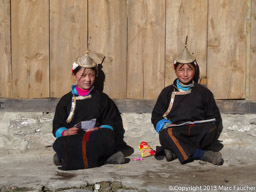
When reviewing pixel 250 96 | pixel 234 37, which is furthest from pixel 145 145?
pixel 234 37

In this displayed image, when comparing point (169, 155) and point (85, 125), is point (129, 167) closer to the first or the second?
point (169, 155)

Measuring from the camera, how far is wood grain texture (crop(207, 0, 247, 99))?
13.2 ft

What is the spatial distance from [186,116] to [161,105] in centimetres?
30

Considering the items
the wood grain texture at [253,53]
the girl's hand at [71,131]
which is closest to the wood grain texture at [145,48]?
Answer: the girl's hand at [71,131]

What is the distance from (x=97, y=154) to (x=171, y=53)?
144cm

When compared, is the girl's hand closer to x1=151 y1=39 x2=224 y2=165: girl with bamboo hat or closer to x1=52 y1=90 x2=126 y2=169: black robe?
x1=52 y1=90 x2=126 y2=169: black robe

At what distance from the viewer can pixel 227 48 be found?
13.3 ft

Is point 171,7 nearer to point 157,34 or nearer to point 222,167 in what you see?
point 157,34

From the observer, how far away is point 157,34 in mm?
4047

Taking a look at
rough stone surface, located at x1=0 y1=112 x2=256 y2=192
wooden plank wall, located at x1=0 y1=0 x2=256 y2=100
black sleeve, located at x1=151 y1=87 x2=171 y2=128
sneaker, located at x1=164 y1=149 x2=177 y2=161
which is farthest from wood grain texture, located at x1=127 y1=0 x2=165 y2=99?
sneaker, located at x1=164 y1=149 x2=177 y2=161

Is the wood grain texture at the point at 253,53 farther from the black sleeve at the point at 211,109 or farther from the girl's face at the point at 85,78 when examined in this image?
the girl's face at the point at 85,78

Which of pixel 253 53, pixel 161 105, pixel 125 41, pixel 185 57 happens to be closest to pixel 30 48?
pixel 125 41

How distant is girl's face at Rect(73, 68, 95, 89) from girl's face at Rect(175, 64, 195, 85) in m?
0.92

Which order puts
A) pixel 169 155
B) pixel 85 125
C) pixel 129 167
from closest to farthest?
pixel 129 167, pixel 169 155, pixel 85 125
